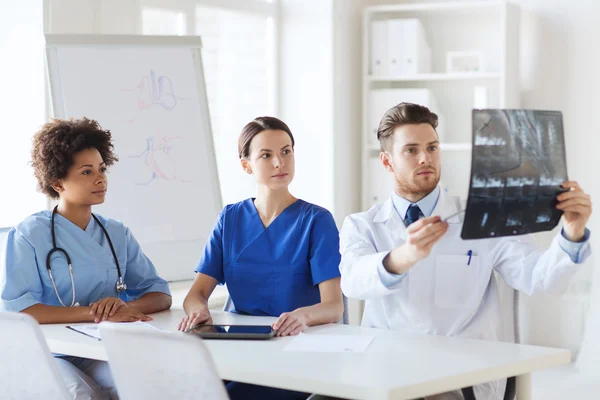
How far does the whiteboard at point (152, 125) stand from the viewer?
2957 millimetres

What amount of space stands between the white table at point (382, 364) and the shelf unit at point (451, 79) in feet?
8.03

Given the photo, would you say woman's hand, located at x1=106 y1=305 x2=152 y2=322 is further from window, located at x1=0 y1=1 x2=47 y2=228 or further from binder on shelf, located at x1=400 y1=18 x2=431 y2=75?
binder on shelf, located at x1=400 y1=18 x2=431 y2=75

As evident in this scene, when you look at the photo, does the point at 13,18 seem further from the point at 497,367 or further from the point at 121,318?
the point at 497,367

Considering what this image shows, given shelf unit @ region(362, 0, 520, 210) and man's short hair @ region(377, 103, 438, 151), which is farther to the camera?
shelf unit @ region(362, 0, 520, 210)

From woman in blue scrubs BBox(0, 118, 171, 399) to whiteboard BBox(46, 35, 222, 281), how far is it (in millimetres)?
438

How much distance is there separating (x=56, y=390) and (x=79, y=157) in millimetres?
859

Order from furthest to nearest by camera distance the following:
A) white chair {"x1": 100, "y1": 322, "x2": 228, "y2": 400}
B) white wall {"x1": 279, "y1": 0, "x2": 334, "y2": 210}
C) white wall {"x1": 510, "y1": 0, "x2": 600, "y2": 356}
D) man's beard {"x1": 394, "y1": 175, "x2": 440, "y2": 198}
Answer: white wall {"x1": 279, "y1": 0, "x2": 334, "y2": 210} → white wall {"x1": 510, "y1": 0, "x2": 600, "y2": 356} → man's beard {"x1": 394, "y1": 175, "x2": 440, "y2": 198} → white chair {"x1": 100, "y1": 322, "x2": 228, "y2": 400}

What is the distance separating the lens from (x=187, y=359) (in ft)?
5.03

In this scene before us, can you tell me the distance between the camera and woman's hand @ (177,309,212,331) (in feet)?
7.05

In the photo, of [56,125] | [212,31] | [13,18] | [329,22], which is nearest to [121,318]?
[56,125]

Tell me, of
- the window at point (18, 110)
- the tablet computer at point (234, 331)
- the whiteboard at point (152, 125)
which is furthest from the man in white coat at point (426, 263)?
the window at point (18, 110)

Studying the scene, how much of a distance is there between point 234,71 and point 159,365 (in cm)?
281

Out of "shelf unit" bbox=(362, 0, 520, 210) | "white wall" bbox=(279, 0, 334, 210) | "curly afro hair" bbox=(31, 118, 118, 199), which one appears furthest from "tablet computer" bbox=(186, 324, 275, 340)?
"shelf unit" bbox=(362, 0, 520, 210)

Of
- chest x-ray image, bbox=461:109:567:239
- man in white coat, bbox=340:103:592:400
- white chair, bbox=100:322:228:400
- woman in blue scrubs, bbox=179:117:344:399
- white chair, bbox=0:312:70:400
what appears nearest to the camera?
white chair, bbox=100:322:228:400
